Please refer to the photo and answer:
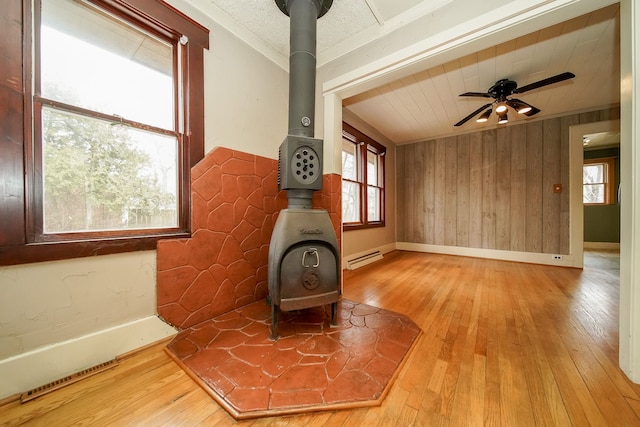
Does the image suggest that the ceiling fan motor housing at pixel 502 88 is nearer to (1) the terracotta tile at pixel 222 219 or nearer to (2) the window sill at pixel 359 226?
(2) the window sill at pixel 359 226

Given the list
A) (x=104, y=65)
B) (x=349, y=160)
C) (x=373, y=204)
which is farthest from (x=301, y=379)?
(x=373, y=204)

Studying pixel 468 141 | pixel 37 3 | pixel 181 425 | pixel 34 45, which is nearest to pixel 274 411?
pixel 181 425

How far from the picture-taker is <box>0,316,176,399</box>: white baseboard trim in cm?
95

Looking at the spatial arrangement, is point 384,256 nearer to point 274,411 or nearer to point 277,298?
point 277,298

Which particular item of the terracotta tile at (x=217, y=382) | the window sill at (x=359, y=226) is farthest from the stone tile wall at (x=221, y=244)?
the window sill at (x=359, y=226)

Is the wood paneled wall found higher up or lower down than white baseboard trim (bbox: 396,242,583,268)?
higher up

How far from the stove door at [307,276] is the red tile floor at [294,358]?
254 millimetres

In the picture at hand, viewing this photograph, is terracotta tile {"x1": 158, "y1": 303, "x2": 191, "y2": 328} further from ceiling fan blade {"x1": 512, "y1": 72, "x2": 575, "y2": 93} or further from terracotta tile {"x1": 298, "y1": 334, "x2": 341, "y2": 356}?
ceiling fan blade {"x1": 512, "y1": 72, "x2": 575, "y2": 93}

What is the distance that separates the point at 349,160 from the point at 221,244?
260 centimetres

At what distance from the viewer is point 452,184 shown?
4289mm

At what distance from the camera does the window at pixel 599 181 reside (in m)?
5.00

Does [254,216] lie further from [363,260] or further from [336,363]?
[363,260]

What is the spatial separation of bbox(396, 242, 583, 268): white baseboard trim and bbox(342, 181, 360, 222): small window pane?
175 centimetres

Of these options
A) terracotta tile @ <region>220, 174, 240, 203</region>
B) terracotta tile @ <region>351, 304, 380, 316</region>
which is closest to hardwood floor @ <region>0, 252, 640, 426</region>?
terracotta tile @ <region>351, 304, 380, 316</region>
